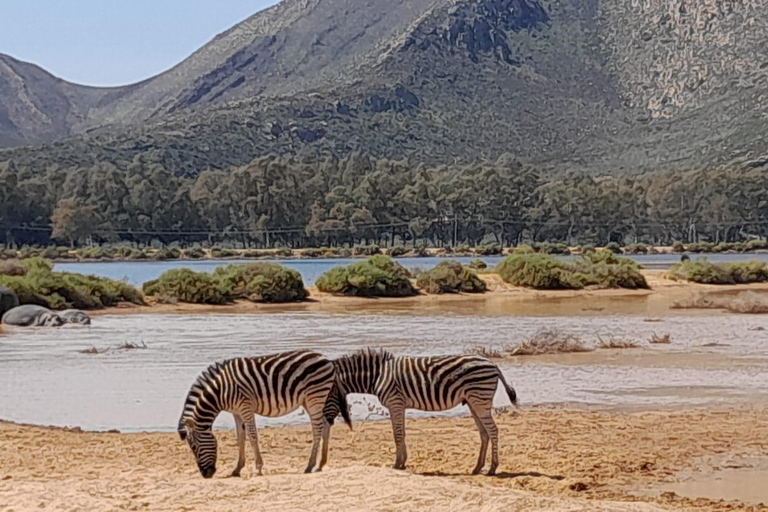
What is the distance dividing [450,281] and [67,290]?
1615 centimetres

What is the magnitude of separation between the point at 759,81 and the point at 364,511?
421ft

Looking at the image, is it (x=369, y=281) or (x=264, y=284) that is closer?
(x=264, y=284)

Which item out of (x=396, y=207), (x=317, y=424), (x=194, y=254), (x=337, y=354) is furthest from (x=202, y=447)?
(x=396, y=207)

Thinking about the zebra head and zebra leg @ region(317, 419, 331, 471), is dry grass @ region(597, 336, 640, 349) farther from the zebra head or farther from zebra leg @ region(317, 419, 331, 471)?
the zebra head

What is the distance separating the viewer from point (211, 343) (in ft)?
82.7

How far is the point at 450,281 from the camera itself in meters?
45.2

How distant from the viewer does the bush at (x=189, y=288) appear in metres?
39.3

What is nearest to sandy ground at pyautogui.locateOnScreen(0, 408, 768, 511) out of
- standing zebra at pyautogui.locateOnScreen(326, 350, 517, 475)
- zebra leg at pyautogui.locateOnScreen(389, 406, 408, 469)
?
zebra leg at pyautogui.locateOnScreen(389, 406, 408, 469)

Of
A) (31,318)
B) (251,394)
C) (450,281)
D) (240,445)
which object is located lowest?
(31,318)

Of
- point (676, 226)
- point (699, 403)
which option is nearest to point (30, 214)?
point (676, 226)

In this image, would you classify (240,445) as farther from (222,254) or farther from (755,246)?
(755,246)

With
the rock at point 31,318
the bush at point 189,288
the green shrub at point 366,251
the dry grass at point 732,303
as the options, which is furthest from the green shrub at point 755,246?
the rock at point 31,318

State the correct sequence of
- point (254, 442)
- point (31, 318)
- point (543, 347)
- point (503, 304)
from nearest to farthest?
point (254, 442) < point (543, 347) < point (31, 318) < point (503, 304)

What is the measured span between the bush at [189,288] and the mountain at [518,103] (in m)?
84.3
